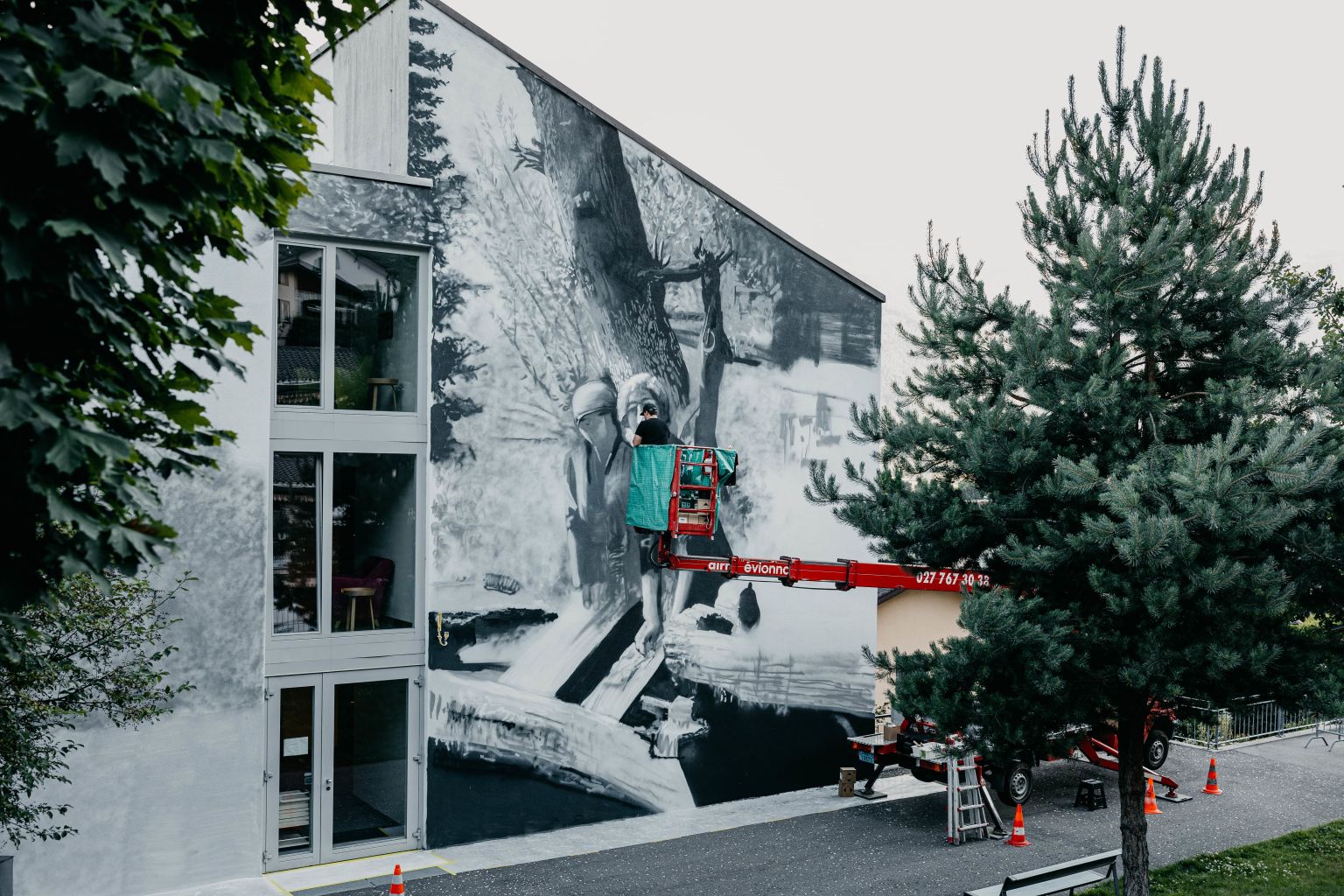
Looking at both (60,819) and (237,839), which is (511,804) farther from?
(60,819)

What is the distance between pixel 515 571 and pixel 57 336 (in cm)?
986

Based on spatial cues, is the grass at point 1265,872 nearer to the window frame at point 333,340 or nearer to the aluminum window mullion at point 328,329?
the window frame at point 333,340

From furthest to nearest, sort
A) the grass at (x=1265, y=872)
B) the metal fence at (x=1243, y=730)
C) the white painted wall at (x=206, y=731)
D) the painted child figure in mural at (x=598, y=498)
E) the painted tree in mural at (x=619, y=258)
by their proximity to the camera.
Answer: the metal fence at (x=1243, y=730)
the painted child figure in mural at (x=598, y=498)
the painted tree in mural at (x=619, y=258)
the grass at (x=1265, y=872)
the white painted wall at (x=206, y=731)

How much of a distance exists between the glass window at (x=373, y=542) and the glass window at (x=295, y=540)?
251 millimetres

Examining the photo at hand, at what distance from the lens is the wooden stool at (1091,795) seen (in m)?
17.0

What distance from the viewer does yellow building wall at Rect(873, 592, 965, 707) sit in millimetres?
22189

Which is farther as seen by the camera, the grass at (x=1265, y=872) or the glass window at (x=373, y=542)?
the glass window at (x=373, y=542)

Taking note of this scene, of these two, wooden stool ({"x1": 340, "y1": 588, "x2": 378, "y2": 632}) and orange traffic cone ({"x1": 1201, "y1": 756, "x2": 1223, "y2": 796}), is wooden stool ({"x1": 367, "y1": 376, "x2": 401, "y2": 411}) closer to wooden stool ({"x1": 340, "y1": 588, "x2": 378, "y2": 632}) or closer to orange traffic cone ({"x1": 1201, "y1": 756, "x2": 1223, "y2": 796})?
wooden stool ({"x1": 340, "y1": 588, "x2": 378, "y2": 632})

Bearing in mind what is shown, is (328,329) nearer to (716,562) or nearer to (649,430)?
(649,430)

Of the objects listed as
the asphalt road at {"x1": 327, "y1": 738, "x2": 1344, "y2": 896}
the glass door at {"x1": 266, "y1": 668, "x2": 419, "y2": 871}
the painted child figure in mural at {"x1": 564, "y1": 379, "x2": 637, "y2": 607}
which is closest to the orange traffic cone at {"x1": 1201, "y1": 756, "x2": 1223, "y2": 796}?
the asphalt road at {"x1": 327, "y1": 738, "x2": 1344, "y2": 896}

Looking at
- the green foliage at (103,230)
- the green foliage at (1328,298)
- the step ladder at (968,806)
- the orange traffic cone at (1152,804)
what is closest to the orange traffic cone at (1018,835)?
the step ladder at (968,806)

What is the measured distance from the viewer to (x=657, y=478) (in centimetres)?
1432

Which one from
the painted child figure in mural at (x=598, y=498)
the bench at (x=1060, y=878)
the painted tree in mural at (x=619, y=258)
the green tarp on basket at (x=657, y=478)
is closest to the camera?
the bench at (x=1060, y=878)

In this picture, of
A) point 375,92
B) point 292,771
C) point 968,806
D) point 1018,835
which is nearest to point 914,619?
point 968,806
